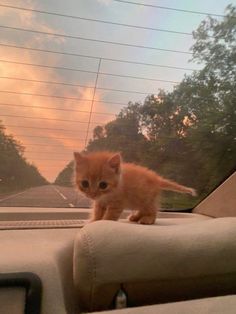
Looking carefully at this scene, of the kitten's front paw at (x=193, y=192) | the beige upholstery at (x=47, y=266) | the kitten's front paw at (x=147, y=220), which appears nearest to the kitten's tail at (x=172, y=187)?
the kitten's front paw at (x=193, y=192)

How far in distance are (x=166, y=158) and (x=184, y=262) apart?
58.5 inches

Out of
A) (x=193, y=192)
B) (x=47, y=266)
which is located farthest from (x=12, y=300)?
(x=193, y=192)

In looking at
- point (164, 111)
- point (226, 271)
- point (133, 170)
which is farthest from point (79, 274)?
point (164, 111)

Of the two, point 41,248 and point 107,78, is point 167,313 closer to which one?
point 41,248

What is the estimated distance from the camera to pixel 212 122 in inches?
100

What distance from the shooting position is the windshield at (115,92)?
207cm

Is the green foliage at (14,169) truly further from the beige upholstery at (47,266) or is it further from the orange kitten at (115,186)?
the beige upholstery at (47,266)

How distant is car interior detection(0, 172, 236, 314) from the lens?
3.33 feet

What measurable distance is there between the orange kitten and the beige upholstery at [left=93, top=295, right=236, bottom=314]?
3.04 feet

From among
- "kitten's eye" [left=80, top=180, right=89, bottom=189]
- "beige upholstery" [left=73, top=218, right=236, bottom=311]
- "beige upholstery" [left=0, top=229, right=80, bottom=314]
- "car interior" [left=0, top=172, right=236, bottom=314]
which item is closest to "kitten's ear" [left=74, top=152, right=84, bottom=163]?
"kitten's eye" [left=80, top=180, right=89, bottom=189]

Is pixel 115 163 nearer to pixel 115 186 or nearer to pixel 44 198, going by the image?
pixel 115 186

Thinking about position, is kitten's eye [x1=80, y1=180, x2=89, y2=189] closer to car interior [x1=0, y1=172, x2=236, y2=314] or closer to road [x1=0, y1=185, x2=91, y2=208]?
road [x1=0, y1=185, x2=91, y2=208]

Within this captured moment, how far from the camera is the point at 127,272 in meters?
1.04

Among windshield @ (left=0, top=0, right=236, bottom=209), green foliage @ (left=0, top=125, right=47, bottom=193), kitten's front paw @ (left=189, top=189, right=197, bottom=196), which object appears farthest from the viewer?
kitten's front paw @ (left=189, top=189, right=197, bottom=196)
